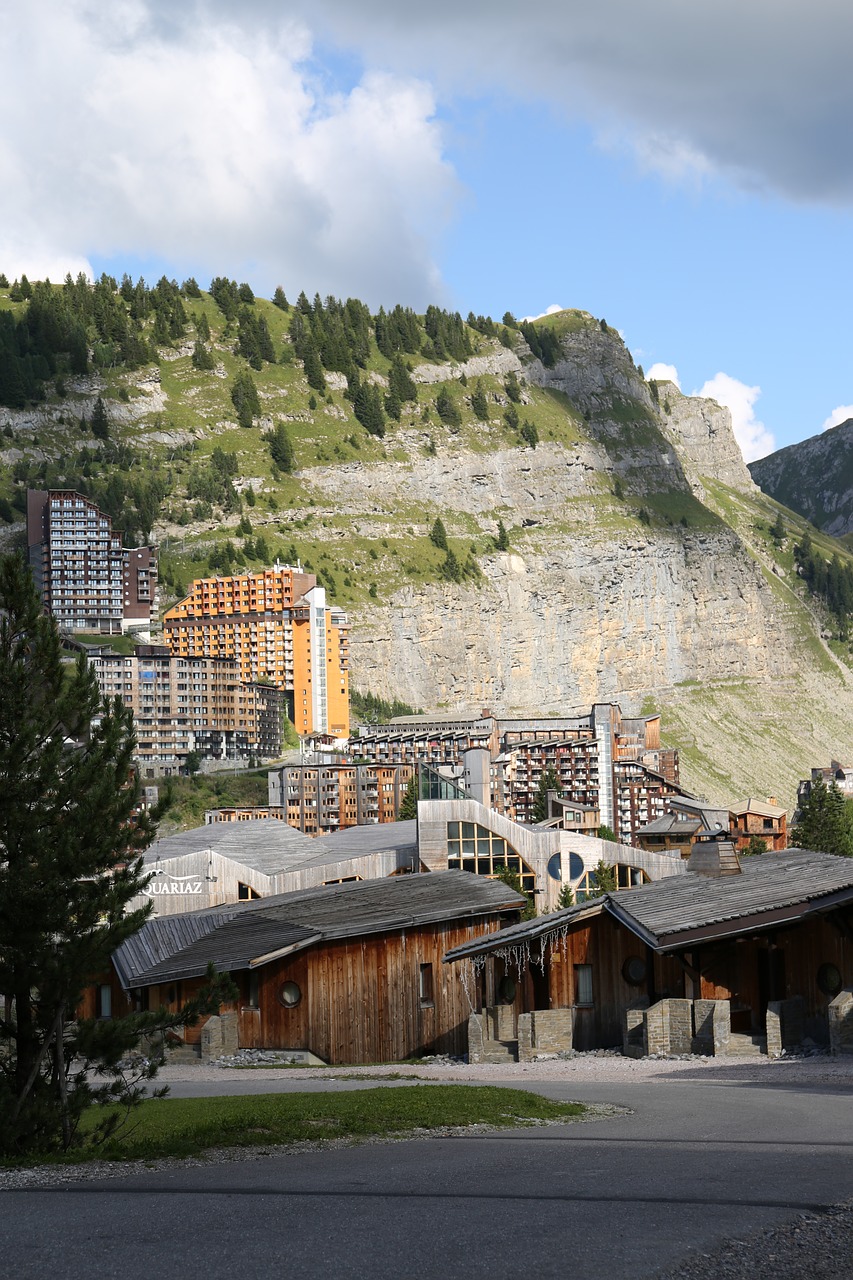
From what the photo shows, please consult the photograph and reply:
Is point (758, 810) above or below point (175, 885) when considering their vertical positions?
above

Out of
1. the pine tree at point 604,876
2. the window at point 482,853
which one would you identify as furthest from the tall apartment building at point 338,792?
the window at point 482,853

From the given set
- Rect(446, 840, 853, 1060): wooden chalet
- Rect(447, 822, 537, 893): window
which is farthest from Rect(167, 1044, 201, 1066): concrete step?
Rect(447, 822, 537, 893): window

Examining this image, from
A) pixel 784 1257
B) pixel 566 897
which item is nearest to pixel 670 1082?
pixel 784 1257

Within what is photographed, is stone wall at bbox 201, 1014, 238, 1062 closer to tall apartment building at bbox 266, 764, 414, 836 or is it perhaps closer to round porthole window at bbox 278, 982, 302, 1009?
round porthole window at bbox 278, 982, 302, 1009

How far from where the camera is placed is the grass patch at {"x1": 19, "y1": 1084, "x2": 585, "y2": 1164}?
20.5 m

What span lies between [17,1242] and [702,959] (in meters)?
25.9

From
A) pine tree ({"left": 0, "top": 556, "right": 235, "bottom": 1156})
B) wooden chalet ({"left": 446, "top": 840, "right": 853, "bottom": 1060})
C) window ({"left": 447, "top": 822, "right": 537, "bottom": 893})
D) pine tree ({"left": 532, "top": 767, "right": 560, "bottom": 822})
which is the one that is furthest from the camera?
pine tree ({"left": 532, "top": 767, "right": 560, "bottom": 822})

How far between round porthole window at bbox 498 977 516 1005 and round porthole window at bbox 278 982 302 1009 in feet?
18.6

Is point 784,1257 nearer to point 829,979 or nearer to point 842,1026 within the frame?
point 842,1026

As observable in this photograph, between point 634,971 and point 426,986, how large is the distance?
7198mm

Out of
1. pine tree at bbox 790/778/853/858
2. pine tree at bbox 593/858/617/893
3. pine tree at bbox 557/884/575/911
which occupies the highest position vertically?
pine tree at bbox 790/778/853/858

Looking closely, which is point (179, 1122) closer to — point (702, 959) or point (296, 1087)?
point (296, 1087)

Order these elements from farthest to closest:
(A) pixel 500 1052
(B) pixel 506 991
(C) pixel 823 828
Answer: (C) pixel 823 828, (B) pixel 506 991, (A) pixel 500 1052

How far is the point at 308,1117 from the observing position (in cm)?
2253
